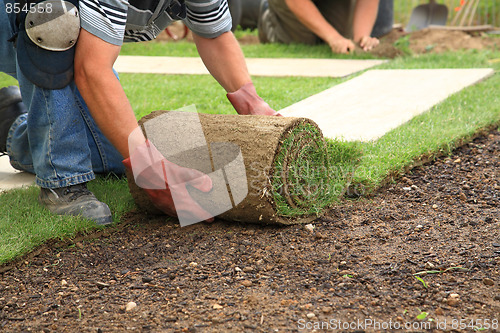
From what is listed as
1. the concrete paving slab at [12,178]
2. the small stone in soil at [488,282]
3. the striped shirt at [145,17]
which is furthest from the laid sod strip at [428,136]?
the concrete paving slab at [12,178]

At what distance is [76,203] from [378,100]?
2328 millimetres

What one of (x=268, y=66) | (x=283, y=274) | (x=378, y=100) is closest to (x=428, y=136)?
(x=378, y=100)

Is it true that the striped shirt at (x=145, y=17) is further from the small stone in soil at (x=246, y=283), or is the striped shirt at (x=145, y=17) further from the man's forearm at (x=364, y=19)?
the man's forearm at (x=364, y=19)

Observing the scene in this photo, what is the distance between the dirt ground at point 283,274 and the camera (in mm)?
1646

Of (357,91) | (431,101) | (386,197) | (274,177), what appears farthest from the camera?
(357,91)

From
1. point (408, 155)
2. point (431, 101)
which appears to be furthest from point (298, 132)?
point (431, 101)

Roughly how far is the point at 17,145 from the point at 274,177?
4.61 feet

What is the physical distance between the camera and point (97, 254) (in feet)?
7.07

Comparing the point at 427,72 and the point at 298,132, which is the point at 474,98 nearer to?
the point at 427,72

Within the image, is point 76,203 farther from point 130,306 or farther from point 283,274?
point 283,274

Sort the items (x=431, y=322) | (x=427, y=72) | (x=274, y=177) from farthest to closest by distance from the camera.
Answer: (x=427, y=72) → (x=274, y=177) → (x=431, y=322)

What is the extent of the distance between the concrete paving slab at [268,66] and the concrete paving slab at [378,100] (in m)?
0.40

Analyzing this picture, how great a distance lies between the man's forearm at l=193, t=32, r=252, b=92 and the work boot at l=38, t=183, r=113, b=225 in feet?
2.87

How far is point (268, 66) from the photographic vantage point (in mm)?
5371
